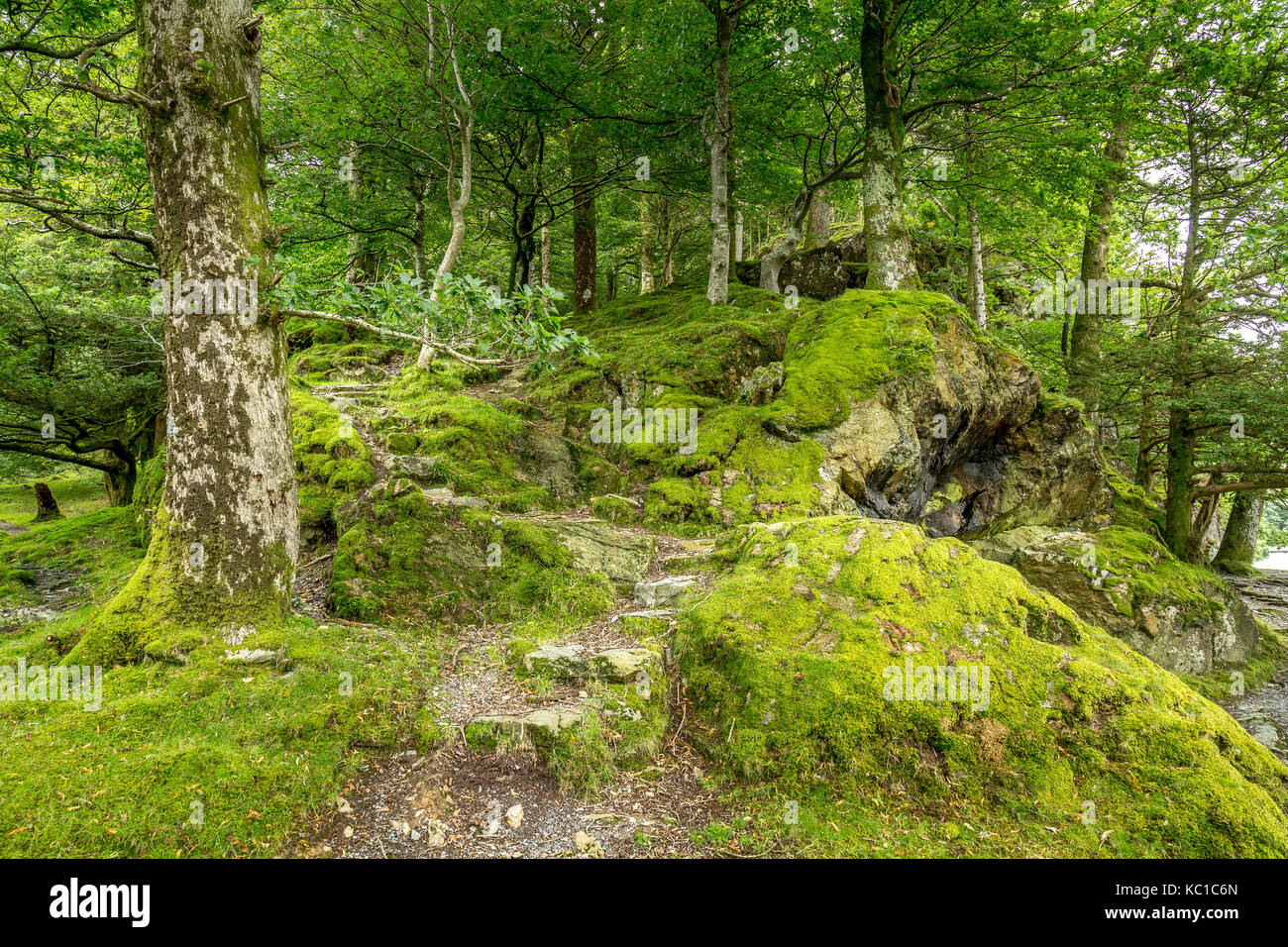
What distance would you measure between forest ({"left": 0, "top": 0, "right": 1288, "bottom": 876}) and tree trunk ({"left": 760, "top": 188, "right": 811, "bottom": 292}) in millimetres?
99

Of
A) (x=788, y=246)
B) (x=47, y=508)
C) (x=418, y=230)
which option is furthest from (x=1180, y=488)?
(x=47, y=508)

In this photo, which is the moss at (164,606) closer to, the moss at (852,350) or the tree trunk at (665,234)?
the moss at (852,350)

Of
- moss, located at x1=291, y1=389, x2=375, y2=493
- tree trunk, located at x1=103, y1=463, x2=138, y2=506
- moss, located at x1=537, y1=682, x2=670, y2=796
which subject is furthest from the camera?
tree trunk, located at x1=103, y1=463, x2=138, y2=506

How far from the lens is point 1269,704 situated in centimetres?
945

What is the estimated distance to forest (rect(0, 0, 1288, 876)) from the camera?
373 cm

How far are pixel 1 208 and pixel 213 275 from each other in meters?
10.6

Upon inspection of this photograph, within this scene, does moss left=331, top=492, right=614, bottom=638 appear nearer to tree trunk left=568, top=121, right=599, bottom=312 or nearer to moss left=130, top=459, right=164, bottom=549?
moss left=130, top=459, right=164, bottom=549

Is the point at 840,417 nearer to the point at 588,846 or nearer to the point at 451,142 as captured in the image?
the point at 588,846

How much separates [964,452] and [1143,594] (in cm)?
389

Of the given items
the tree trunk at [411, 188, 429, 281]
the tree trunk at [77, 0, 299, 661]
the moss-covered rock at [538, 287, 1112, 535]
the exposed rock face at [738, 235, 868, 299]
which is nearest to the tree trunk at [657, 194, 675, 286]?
the exposed rock face at [738, 235, 868, 299]

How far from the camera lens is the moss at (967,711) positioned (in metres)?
3.67

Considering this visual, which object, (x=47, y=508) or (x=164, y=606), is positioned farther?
(x=47, y=508)

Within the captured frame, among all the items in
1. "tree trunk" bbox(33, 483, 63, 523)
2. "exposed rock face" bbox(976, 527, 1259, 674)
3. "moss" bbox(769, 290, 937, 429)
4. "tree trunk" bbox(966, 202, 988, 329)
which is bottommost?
"exposed rock face" bbox(976, 527, 1259, 674)

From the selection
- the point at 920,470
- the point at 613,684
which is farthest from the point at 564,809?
the point at 920,470
